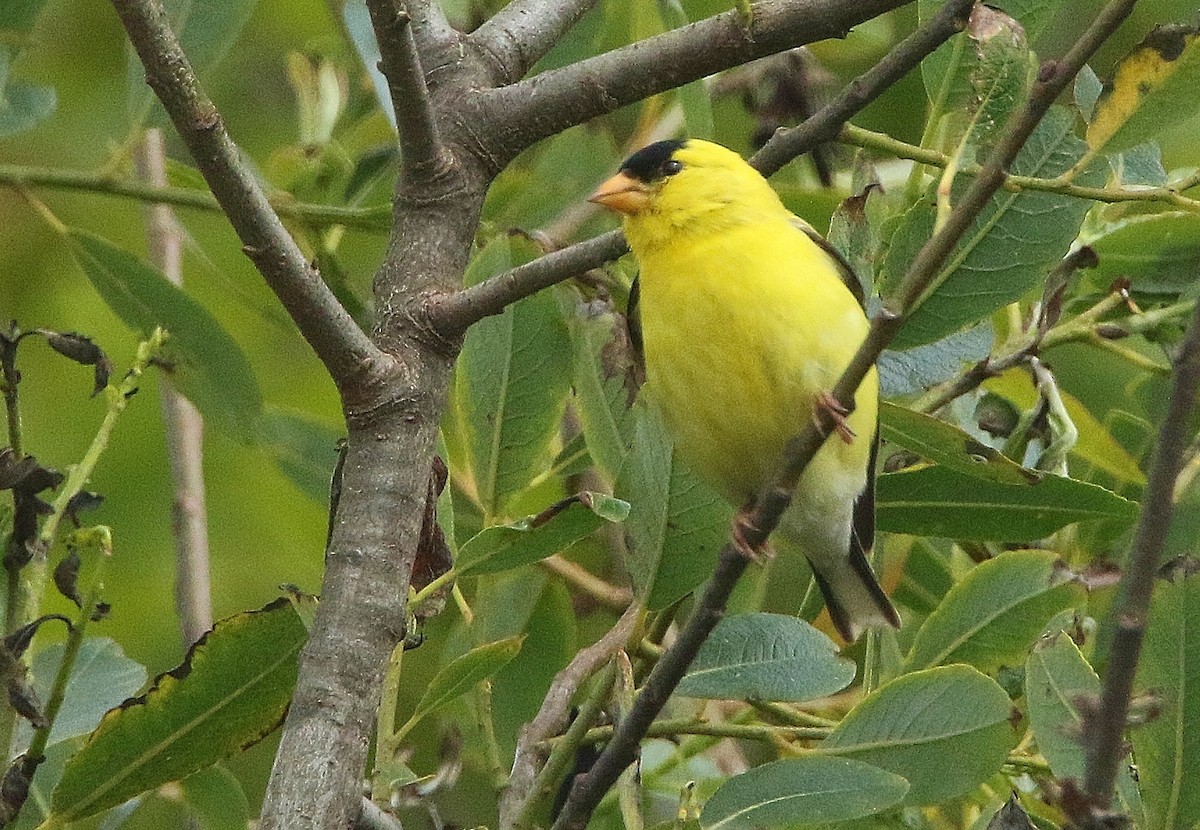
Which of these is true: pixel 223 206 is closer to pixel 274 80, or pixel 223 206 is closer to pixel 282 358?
pixel 282 358

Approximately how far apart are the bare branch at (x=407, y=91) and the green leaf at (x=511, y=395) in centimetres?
25

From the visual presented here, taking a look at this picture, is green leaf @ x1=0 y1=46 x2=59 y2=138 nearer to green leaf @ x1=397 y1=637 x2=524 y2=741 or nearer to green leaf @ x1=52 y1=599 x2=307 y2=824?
green leaf @ x1=52 y1=599 x2=307 y2=824

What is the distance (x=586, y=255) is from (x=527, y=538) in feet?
0.90

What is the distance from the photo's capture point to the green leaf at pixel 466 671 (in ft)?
5.37

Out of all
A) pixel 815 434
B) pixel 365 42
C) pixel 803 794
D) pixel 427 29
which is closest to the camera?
pixel 815 434

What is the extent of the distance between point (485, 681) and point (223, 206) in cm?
68

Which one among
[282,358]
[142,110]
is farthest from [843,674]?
Answer: [282,358]

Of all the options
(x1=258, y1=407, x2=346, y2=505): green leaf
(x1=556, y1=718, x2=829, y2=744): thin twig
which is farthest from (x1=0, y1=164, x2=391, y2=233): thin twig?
(x1=556, y1=718, x2=829, y2=744): thin twig

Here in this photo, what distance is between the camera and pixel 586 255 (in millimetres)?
1618

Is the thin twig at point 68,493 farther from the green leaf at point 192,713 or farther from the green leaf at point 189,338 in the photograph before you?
the green leaf at point 189,338

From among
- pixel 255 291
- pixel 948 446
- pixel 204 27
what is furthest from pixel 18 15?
pixel 948 446

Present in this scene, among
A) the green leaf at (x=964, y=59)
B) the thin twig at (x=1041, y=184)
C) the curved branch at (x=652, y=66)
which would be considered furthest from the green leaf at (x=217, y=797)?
the green leaf at (x=964, y=59)

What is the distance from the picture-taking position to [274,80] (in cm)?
382

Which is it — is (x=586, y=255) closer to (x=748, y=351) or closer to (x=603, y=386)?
(x=603, y=386)
